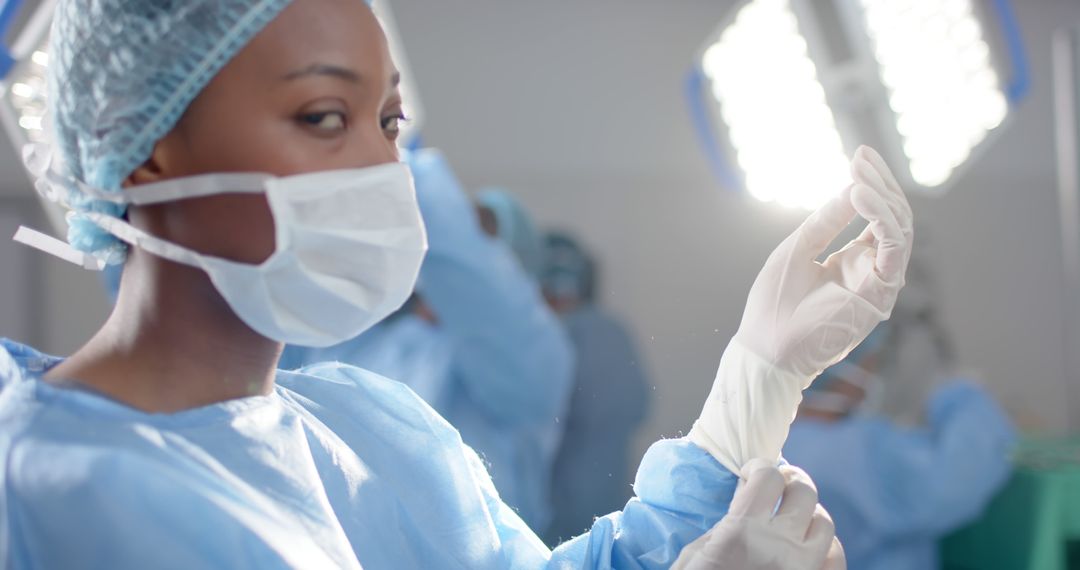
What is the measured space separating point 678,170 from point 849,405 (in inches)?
93.9

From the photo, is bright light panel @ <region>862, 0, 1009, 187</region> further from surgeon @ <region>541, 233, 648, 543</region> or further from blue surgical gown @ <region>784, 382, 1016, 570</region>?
surgeon @ <region>541, 233, 648, 543</region>

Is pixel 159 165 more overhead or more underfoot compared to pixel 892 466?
more overhead

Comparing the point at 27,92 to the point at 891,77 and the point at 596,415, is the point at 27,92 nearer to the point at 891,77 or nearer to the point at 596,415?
the point at 891,77

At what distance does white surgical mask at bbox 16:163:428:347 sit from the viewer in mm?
854

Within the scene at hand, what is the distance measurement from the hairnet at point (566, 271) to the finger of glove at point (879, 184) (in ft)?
11.0

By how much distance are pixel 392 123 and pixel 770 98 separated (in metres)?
1.09

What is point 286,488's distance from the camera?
84cm

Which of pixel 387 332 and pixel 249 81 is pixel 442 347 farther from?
pixel 249 81

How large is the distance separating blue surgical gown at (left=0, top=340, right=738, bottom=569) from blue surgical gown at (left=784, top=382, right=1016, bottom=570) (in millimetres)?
1809

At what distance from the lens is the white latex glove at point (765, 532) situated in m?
0.89

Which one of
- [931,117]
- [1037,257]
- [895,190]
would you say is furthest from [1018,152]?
[895,190]

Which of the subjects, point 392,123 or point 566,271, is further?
point 566,271

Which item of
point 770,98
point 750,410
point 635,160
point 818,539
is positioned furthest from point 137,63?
point 635,160

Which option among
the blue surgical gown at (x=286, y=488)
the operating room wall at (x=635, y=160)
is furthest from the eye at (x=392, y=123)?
the operating room wall at (x=635, y=160)
